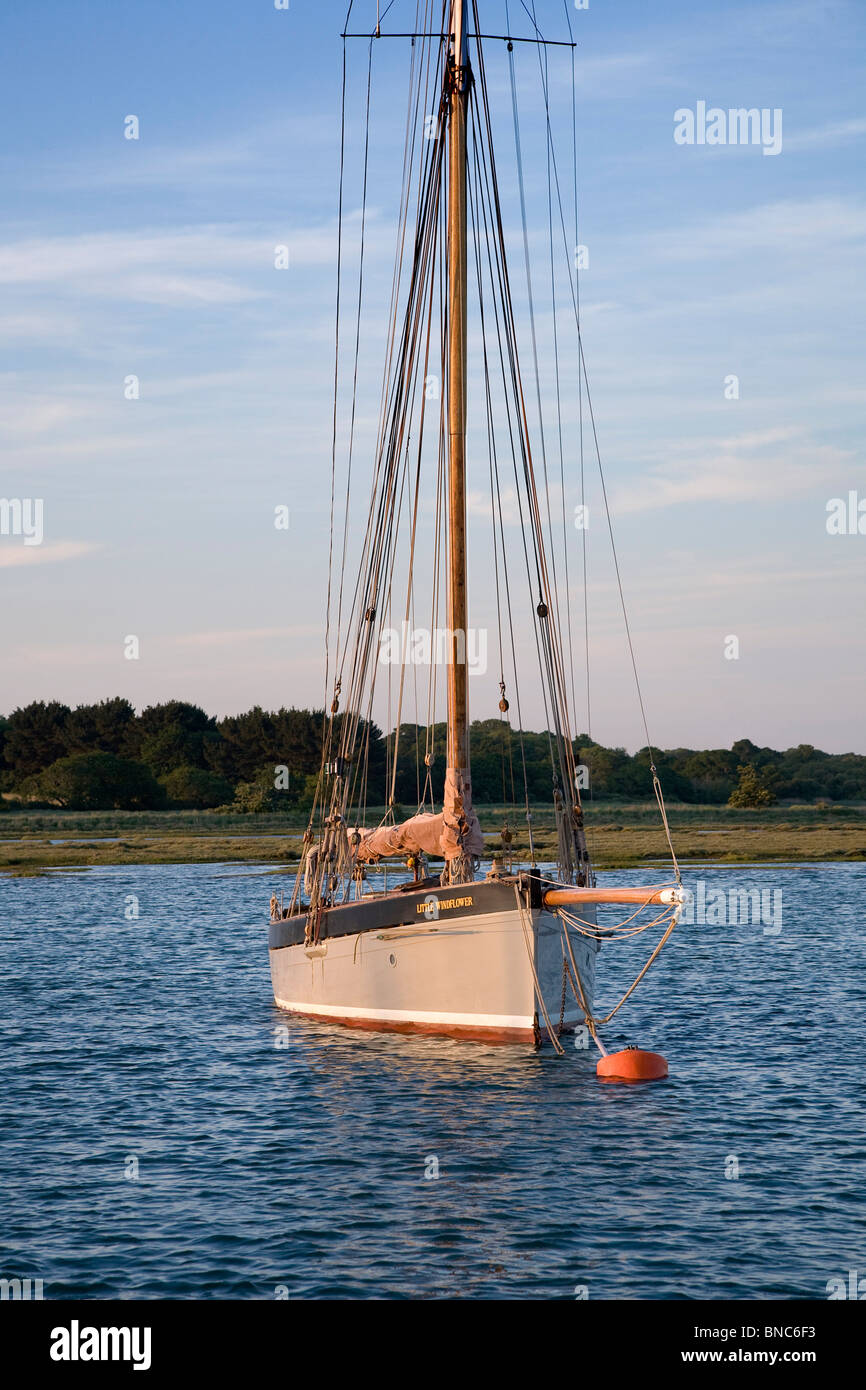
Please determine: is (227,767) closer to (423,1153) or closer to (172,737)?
(172,737)

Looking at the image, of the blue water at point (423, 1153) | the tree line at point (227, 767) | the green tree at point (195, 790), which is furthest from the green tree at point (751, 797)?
the blue water at point (423, 1153)

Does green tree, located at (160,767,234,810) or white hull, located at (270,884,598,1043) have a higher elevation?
green tree, located at (160,767,234,810)

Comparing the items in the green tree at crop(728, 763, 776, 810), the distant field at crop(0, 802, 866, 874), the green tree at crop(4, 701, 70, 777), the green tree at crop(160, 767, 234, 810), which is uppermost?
the green tree at crop(4, 701, 70, 777)

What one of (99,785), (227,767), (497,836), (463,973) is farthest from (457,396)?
(227,767)

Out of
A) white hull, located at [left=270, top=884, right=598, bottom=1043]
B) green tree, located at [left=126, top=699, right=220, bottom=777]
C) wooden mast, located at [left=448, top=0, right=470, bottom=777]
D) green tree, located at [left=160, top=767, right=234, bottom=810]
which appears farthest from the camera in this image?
green tree, located at [left=126, top=699, right=220, bottom=777]

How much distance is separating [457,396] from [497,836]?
8317 cm

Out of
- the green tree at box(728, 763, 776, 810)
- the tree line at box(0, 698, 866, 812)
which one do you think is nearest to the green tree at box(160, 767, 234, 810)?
the tree line at box(0, 698, 866, 812)

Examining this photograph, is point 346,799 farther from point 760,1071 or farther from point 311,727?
point 311,727

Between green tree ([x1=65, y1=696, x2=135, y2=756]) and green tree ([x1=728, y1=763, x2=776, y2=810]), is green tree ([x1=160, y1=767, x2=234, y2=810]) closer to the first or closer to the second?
green tree ([x1=65, y1=696, x2=135, y2=756])

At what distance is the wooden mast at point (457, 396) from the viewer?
1233 inches

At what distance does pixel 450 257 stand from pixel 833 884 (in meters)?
52.0

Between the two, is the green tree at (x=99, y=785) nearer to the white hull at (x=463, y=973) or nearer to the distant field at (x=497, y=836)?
the distant field at (x=497, y=836)

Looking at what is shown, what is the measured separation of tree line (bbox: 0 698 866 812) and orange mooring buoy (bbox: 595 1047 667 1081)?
113m

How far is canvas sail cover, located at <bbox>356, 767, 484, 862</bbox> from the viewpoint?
30.3 metres
